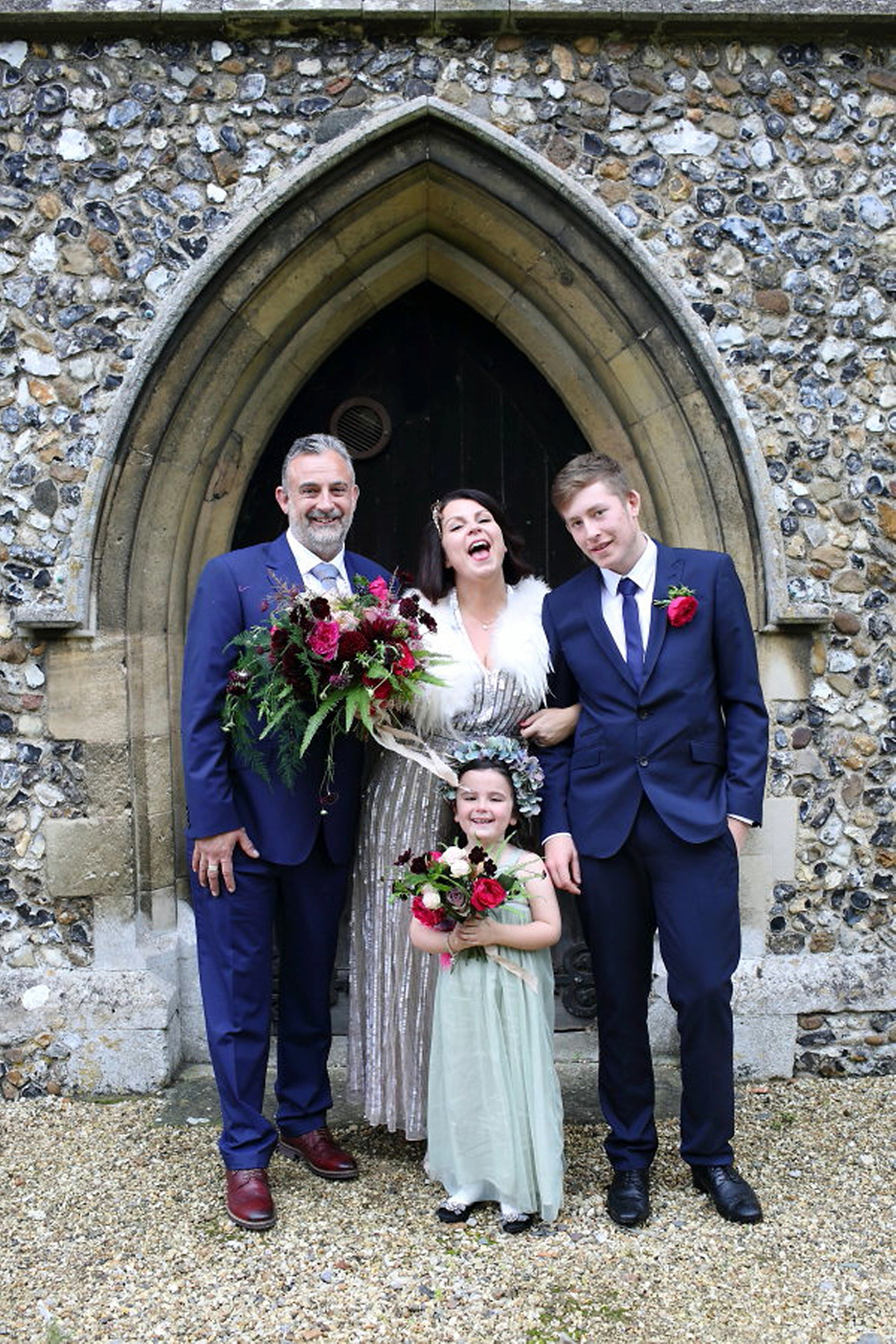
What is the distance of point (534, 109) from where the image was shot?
3754 millimetres

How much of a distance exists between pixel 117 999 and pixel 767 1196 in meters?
2.07

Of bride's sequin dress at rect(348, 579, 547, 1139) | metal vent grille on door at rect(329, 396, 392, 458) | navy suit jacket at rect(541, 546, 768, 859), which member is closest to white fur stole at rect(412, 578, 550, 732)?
bride's sequin dress at rect(348, 579, 547, 1139)

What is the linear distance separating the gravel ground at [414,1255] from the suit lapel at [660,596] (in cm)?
141

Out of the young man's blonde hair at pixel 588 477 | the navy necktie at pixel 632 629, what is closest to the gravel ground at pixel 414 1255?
the navy necktie at pixel 632 629

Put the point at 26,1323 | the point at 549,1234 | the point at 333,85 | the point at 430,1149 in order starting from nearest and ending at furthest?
the point at 26,1323, the point at 549,1234, the point at 430,1149, the point at 333,85

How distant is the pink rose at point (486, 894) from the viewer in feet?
8.91

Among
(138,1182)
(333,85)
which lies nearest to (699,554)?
(333,85)

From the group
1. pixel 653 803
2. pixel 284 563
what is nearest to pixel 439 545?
pixel 284 563

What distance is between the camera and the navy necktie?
2.92m

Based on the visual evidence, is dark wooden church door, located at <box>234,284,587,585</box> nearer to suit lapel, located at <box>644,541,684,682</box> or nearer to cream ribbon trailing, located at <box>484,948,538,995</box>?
suit lapel, located at <box>644,541,684,682</box>

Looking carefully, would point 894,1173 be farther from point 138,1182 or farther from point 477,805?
point 138,1182

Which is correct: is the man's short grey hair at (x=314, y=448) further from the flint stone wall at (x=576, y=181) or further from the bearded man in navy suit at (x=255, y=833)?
the flint stone wall at (x=576, y=181)

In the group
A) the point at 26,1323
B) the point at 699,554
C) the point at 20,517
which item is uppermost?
the point at 20,517

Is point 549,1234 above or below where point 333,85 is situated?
below
